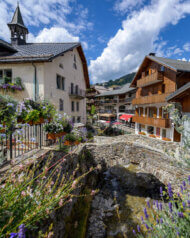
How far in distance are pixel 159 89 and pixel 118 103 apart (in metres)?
17.3

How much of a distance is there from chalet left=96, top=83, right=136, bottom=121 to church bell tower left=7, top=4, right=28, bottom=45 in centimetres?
2180

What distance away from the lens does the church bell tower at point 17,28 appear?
14161 mm

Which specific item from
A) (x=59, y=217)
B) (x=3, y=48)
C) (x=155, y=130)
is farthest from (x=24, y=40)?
(x=155, y=130)

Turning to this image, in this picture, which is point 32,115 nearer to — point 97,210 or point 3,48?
point 97,210

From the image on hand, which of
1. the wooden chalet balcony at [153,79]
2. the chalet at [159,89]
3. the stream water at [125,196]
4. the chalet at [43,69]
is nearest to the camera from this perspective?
the stream water at [125,196]

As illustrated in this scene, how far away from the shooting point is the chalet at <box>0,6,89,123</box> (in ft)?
33.9

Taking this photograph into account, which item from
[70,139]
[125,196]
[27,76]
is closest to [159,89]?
[125,196]

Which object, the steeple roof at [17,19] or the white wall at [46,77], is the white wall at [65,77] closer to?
the white wall at [46,77]

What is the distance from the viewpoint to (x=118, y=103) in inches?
1325

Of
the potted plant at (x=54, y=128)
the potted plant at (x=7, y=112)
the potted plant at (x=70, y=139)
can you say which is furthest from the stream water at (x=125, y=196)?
the potted plant at (x=7, y=112)

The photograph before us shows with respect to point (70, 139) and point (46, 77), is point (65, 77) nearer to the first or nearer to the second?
point (46, 77)

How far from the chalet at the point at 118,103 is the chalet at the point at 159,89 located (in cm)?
725

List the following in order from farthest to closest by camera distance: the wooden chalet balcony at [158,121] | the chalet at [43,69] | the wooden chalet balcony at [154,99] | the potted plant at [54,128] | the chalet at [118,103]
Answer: the chalet at [118,103] < the wooden chalet balcony at [154,99] < the wooden chalet balcony at [158,121] < the chalet at [43,69] < the potted plant at [54,128]

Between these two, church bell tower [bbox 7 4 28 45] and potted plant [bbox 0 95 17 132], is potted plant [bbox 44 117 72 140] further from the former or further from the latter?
church bell tower [bbox 7 4 28 45]
